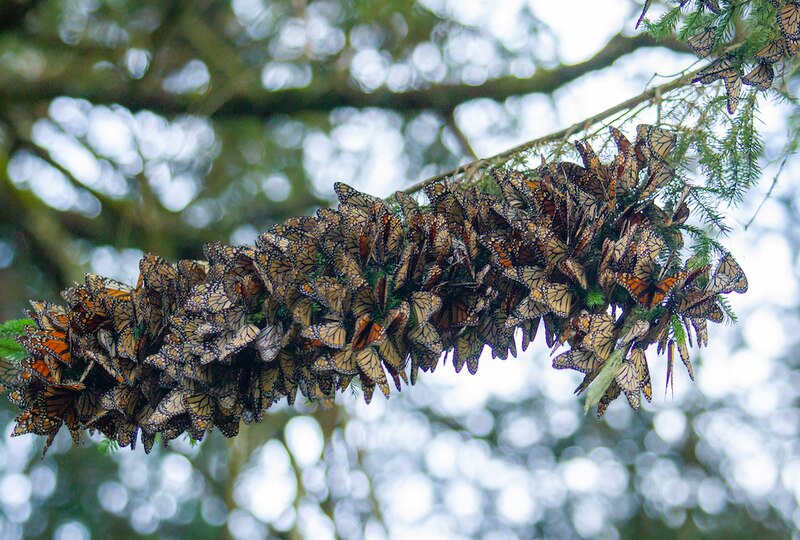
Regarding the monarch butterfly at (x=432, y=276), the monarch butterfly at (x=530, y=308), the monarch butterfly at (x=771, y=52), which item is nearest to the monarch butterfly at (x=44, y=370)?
the monarch butterfly at (x=432, y=276)

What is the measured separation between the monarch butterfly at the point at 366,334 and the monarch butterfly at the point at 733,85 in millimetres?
666

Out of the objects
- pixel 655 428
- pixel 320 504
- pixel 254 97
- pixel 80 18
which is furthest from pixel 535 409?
pixel 80 18

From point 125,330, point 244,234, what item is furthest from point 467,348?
point 244,234

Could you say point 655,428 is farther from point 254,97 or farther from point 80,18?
point 80,18

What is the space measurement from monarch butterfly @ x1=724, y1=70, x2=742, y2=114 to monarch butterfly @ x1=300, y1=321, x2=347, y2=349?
709 millimetres

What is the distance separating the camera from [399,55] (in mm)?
4375

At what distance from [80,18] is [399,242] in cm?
414

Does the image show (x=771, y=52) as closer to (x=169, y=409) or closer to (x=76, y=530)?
(x=169, y=409)

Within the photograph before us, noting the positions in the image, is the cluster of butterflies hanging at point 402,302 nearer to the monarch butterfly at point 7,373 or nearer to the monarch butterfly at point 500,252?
the monarch butterfly at point 500,252

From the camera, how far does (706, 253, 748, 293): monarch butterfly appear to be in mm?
947

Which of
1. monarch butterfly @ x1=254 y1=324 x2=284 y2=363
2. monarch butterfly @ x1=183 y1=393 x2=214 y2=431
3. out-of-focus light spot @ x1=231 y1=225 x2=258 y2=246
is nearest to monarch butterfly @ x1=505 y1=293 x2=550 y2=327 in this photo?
monarch butterfly @ x1=254 y1=324 x2=284 y2=363

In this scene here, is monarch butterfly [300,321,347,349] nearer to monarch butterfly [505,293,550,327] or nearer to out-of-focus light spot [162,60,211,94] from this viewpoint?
monarch butterfly [505,293,550,327]

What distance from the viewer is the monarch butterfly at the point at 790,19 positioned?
1072 millimetres

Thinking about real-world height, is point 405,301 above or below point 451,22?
above
